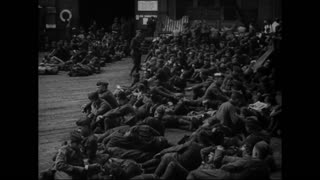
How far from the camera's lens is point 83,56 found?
25.0m

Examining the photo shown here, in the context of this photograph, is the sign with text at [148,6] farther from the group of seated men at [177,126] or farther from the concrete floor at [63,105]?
the group of seated men at [177,126]

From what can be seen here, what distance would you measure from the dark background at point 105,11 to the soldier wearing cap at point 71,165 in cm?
2858

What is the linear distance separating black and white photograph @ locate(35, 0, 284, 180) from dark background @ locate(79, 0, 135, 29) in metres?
6.60

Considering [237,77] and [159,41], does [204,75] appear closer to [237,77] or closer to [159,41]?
[237,77]

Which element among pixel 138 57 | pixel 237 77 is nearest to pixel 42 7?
pixel 138 57

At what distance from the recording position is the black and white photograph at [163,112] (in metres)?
8.96

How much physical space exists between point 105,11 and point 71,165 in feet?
99.3

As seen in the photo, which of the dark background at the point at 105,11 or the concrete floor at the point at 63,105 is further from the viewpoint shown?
the dark background at the point at 105,11

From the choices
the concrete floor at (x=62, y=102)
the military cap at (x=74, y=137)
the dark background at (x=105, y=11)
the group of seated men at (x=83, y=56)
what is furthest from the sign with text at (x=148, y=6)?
the military cap at (x=74, y=137)

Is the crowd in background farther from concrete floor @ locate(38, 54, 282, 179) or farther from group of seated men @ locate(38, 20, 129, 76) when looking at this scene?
concrete floor @ locate(38, 54, 282, 179)

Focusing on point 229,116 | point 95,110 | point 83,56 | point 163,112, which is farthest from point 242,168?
point 83,56

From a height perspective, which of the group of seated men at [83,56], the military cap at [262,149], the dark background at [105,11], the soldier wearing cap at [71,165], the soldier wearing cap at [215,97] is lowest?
the soldier wearing cap at [71,165]

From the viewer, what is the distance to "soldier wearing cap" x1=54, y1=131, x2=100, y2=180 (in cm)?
888

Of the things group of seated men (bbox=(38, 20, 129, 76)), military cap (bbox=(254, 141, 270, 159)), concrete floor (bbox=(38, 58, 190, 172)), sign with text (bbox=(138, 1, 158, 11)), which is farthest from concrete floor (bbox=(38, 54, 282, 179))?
sign with text (bbox=(138, 1, 158, 11))
